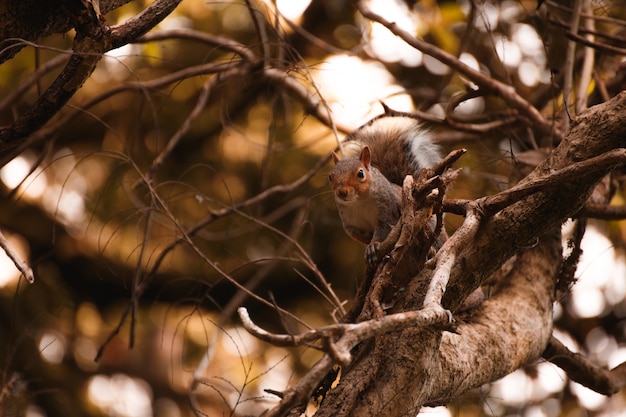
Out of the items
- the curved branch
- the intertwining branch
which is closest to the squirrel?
the curved branch

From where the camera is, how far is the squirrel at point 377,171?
2.93 meters

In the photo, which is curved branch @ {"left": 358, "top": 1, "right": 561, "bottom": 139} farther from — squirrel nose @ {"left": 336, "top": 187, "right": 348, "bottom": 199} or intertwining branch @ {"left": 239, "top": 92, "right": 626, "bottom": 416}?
intertwining branch @ {"left": 239, "top": 92, "right": 626, "bottom": 416}

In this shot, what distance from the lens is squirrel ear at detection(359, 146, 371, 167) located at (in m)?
3.03

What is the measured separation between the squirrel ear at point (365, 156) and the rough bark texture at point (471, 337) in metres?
0.89

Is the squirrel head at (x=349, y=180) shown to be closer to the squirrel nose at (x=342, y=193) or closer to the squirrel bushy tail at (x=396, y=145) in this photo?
the squirrel nose at (x=342, y=193)

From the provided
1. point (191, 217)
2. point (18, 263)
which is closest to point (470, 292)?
point (18, 263)

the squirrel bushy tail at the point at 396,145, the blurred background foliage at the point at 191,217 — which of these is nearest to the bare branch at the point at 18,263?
the squirrel bushy tail at the point at 396,145

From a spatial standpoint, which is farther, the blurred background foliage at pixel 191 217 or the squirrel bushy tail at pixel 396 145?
the blurred background foliage at pixel 191 217

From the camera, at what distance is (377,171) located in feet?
10.2

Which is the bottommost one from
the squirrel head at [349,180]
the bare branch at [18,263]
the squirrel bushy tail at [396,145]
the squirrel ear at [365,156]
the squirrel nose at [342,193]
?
the bare branch at [18,263]

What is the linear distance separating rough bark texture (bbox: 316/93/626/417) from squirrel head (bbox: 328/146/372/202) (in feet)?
2.41

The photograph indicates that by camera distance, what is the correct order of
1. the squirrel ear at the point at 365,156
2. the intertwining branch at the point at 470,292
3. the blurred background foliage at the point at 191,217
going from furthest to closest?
the blurred background foliage at the point at 191,217
the squirrel ear at the point at 365,156
the intertwining branch at the point at 470,292

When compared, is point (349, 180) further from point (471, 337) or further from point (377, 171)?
point (471, 337)

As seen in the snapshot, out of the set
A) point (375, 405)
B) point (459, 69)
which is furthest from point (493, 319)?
point (459, 69)
